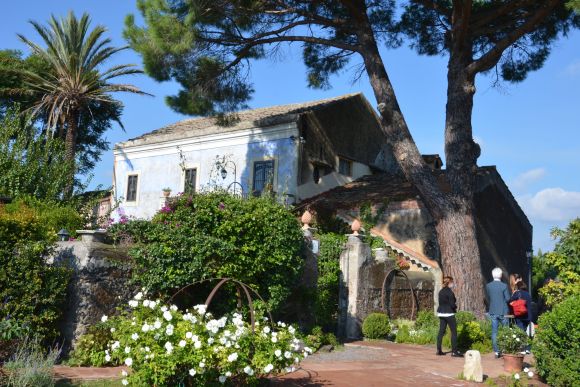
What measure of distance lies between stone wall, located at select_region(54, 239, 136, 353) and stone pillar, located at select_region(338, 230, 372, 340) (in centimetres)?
632

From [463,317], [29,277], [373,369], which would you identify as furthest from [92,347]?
[463,317]

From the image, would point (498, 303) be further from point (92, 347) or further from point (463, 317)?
point (92, 347)

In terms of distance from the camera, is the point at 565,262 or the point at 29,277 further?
the point at 565,262

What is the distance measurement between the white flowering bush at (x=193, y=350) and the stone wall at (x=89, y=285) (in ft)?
9.74

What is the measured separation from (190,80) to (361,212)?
7.14 meters

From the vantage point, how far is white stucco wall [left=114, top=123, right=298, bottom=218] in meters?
21.2

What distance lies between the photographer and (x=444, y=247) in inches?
568

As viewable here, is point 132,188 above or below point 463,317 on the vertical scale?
above

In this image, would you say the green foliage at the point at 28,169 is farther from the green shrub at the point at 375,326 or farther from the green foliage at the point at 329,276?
the green shrub at the point at 375,326

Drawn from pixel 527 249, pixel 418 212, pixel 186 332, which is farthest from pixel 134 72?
pixel 186 332

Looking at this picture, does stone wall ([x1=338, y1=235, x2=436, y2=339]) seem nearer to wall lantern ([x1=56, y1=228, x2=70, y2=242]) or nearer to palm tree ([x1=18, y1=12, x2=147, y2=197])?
wall lantern ([x1=56, y1=228, x2=70, y2=242])

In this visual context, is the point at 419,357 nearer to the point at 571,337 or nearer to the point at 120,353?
the point at 571,337

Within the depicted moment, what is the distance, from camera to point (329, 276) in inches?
568

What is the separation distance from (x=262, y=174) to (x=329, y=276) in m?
8.08
